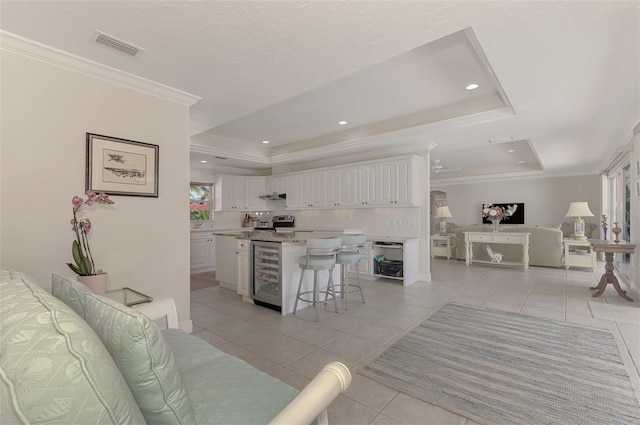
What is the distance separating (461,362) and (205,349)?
6.79ft

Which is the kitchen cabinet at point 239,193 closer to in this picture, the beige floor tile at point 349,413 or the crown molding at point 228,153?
the crown molding at point 228,153

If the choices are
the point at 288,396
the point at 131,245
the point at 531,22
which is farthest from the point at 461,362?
the point at 131,245

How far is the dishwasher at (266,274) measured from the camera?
382 centimetres

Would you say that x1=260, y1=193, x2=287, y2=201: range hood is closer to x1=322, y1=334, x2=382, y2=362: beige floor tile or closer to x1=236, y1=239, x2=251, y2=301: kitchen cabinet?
x1=236, y1=239, x2=251, y2=301: kitchen cabinet

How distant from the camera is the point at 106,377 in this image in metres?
0.63

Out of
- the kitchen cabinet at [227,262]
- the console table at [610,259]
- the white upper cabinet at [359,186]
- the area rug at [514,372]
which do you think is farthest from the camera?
the white upper cabinet at [359,186]

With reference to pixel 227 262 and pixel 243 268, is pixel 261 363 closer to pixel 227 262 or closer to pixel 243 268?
pixel 243 268

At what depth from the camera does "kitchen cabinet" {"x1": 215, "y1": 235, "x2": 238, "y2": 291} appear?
195 inches

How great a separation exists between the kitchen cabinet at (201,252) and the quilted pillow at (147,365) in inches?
248

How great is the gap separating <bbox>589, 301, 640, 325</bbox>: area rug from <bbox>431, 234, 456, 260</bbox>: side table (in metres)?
4.04

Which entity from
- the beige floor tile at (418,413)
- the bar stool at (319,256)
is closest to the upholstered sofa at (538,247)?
A: the bar stool at (319,256)

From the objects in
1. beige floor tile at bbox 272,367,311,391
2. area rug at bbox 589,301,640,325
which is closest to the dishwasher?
beige floor tile at bbox 272,367,311,391

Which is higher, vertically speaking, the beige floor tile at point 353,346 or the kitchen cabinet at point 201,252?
the kitchen cabinet at point 201,252

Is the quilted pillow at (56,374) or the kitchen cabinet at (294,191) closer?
the quilted pillow at (56,374)
